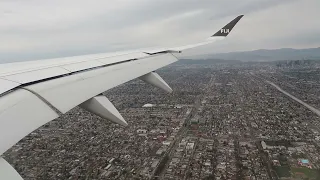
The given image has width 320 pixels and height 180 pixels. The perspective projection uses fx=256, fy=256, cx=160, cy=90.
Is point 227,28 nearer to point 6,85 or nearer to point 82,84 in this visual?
point 82,84

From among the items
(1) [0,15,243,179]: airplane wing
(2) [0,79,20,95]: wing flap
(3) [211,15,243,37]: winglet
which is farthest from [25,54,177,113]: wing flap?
(3) [211,15,243,37]: winglet

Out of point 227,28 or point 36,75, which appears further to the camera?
point 227,28

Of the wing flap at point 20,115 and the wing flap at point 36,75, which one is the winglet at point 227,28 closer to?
the wing flap at point 36,75

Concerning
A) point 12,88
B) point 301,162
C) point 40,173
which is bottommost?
point 301,162

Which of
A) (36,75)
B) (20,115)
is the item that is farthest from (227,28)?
(20,115)

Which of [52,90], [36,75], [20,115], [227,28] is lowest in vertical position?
[20,115]

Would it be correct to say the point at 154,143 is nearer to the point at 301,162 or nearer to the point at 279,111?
the point at 301,162

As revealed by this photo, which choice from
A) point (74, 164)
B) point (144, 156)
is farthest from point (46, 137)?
point (144, 156)

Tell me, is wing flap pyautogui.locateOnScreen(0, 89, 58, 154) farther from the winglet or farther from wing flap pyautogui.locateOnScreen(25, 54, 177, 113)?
the winglet

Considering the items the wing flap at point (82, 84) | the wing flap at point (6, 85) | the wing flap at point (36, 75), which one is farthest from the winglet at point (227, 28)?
the wing flap at point (6, 85)
